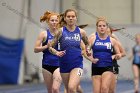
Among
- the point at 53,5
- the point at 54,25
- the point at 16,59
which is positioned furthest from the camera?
the point at 53,5

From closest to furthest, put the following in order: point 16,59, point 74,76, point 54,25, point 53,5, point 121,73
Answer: point 74,76 < point 54,25 < point 16,59 < point 53,5 < point 121,73

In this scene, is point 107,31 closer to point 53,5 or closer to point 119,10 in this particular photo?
point 53,5

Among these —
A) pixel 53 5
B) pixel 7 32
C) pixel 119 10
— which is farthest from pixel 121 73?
pixel 7 32

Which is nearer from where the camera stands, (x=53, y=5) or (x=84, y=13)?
(x=53, y=5)

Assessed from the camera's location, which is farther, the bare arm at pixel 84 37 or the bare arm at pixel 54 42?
the bare arm at pixel 84 37

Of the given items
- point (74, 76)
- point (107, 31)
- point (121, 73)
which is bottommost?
point (121, 73)

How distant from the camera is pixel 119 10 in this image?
1139 inches

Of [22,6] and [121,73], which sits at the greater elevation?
[22,6]

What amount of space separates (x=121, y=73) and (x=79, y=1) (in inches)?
192

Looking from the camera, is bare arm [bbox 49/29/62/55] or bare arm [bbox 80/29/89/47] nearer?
bare arm [bbox 49/29/62/55]

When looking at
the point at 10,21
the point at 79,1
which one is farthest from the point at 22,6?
the point at 79,1

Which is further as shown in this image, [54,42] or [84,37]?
[84,37]

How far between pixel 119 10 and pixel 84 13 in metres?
2.08

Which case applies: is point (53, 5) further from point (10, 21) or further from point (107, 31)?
point (107, 31)
